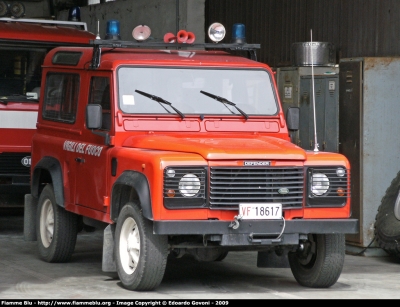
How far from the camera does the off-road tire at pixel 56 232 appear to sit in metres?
10.8

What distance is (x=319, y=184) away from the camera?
29.2 feet

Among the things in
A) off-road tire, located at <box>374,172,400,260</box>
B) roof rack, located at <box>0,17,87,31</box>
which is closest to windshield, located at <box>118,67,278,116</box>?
off-road tire, located at <box>374,172,400,260</box>

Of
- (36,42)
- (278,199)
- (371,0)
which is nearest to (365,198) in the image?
(371,0)

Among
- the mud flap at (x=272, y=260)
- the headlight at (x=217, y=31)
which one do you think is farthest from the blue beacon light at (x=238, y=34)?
the mud flap at (x=272, y=260)

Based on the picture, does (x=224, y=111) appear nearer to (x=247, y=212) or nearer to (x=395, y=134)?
(x=247, y=212)

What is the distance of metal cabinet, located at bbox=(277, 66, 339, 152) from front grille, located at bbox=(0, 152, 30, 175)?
11.4 feet

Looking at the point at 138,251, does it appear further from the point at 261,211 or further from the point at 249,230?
the point at 261,211

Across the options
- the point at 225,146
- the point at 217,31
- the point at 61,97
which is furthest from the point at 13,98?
the point at 225,146

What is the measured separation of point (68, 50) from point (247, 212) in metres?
3.52

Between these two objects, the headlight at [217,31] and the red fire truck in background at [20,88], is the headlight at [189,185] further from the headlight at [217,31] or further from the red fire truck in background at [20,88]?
the red fire truck in background at [20,88]

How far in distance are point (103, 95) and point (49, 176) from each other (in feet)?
5.62

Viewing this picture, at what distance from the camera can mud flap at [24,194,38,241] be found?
11477 millimetres

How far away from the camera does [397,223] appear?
1143 centimetres

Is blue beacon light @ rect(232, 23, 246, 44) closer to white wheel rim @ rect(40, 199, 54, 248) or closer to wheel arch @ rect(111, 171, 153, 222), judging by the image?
wheel arch @ rect(111, 171, 153, 222)
